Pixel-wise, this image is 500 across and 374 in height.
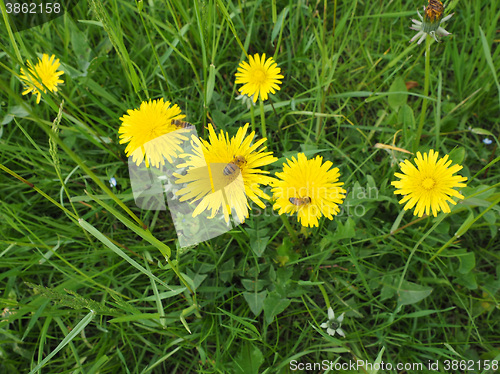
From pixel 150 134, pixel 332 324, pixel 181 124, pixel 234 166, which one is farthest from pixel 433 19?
pixel 332 324

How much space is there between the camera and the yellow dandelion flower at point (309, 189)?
1381 millimetres

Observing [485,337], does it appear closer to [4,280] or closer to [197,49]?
[197,49]

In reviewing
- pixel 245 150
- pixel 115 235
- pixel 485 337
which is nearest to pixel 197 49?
pixel 245 150

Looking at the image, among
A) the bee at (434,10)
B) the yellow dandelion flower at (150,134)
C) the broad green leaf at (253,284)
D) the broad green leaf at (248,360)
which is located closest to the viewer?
the bee at (434,10)

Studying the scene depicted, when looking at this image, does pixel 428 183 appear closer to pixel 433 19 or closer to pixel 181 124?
pixel 433 19

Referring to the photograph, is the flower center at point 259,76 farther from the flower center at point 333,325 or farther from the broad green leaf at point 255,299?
the flower center at point 333,325

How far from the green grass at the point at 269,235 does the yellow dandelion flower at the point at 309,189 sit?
225mm

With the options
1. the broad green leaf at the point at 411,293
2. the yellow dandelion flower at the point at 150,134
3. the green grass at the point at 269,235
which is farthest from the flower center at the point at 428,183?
the yellow dandelion flower at the point at 150,134

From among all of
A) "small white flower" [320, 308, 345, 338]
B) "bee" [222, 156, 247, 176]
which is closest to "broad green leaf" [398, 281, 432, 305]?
"small white flower" [320, 308, 345, 338]

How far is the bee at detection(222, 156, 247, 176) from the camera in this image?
129cm

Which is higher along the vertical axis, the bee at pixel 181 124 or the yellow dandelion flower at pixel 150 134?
the bee at pixel 181 124

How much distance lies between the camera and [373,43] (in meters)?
2.28

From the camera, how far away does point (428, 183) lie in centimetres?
140

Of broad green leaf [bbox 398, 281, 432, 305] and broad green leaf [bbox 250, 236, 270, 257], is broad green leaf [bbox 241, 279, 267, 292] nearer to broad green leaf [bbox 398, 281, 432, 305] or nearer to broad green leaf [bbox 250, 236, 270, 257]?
broad green leaf [bbox 250, 236, 270, 257]
